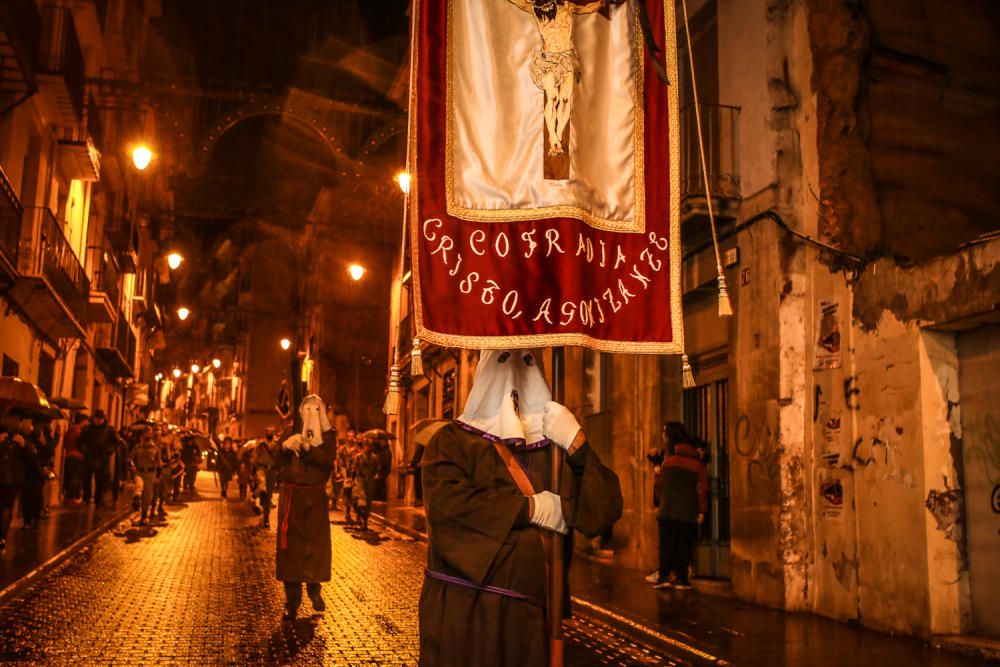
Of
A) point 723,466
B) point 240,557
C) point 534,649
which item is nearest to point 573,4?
point 534,649

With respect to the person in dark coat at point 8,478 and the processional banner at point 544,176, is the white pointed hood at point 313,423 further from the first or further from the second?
the person in dark coat at point 8,478

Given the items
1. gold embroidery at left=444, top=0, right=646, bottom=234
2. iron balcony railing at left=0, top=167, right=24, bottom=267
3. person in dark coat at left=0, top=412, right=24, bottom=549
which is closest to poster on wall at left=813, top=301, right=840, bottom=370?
gold embroidery at left=444, top=0, right=646, bottom=234

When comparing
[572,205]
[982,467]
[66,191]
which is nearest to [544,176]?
[572,205]

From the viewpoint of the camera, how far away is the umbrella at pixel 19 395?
16.1 m

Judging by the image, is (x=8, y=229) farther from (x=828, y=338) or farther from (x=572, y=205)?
(x=572, y=205)

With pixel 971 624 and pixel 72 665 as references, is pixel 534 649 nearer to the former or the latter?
pixel 72 665

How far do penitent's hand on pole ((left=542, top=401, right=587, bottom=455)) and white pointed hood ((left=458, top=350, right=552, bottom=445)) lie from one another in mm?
173

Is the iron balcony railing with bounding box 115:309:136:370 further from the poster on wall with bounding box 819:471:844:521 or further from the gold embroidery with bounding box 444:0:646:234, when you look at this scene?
the gold embroidery with bounding box 444:0:646:234

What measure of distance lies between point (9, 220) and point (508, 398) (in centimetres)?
1681

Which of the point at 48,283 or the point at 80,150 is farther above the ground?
the point at 80,150

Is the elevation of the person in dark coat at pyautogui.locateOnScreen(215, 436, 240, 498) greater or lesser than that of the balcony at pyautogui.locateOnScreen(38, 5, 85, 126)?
lesser

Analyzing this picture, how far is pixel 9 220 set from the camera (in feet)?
61.1

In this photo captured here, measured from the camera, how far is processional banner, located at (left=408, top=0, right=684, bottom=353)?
16.1ft

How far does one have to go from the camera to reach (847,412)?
33.2 ft
